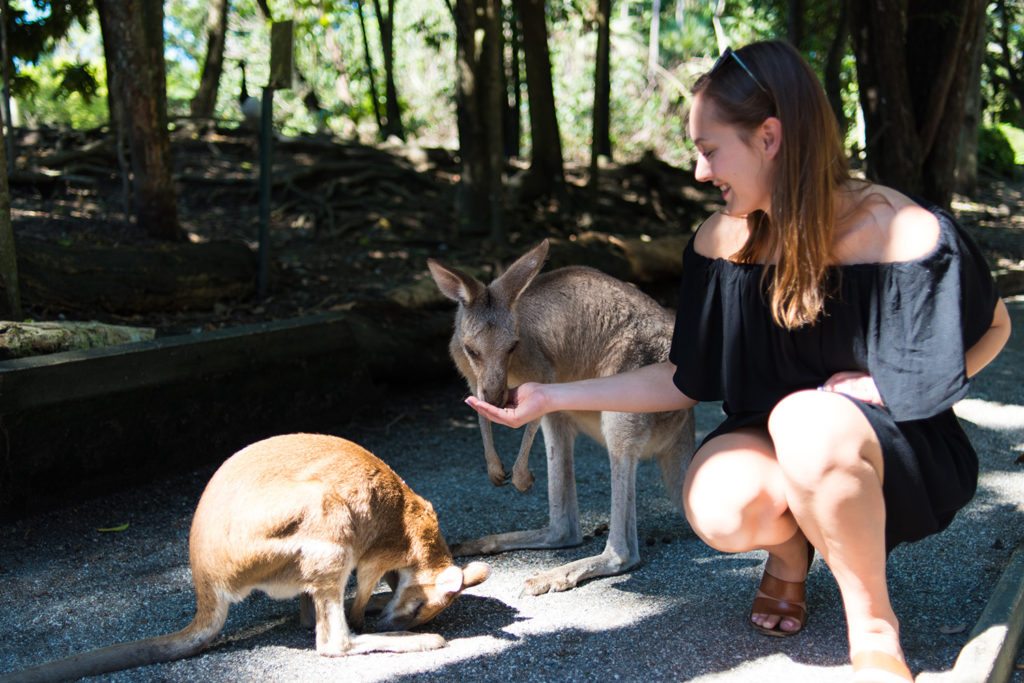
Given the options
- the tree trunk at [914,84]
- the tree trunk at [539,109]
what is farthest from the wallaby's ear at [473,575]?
the tree trunk at [539,109]

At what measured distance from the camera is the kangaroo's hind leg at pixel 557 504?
3.20m

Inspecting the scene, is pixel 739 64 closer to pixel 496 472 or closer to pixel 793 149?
Result: pixel 793 149

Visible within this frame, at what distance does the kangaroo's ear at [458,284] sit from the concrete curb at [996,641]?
1524 mm

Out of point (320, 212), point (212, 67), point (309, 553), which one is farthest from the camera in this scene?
point (212, 67)

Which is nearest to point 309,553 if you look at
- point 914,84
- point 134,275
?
point 134,275

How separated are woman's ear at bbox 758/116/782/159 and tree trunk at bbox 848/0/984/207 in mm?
4422

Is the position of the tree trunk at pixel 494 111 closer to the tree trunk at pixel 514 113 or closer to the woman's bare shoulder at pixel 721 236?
the tree trunk at pixel 514 113

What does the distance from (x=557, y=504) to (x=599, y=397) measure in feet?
2.83

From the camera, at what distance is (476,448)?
14.0 ft

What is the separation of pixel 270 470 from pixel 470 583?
0.55 meters

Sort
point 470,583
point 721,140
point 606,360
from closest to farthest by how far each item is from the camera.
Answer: point 721,140 → point 470,583 → point 606,360

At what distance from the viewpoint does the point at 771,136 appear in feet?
6.95

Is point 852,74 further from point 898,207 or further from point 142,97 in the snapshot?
point 898,207

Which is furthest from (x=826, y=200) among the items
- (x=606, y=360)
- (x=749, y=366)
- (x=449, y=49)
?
(x=449, y=49)
